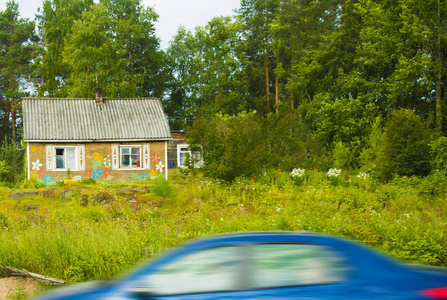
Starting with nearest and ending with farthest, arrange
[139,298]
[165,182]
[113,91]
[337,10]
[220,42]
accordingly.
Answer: [139,298] < [165,182] < [113,91] < [337,10] < [220,42]

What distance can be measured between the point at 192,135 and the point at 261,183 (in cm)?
357

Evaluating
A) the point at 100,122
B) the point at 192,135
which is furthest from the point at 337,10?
the point at 192,135

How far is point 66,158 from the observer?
25.9 metres

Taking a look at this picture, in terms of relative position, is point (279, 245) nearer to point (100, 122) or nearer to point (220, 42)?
point (100, 122)

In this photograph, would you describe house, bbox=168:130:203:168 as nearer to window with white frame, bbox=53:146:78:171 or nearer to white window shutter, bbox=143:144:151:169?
white window shutter, bbox=143:144:151:169

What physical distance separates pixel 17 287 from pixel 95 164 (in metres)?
19.3

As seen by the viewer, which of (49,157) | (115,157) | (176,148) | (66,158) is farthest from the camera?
(176,148)

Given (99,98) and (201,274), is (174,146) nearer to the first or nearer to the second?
(99,98)

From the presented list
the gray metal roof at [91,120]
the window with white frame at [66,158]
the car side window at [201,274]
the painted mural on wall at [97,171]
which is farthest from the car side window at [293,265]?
the window with white frame at [66,158]

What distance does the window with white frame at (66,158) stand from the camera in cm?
2566

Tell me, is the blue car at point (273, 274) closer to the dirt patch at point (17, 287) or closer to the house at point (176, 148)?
the dirt patch at point (17, 287)

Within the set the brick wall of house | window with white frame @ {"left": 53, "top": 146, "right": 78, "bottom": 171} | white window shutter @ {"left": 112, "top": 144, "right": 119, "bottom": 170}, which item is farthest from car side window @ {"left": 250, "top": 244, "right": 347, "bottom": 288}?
window with white frame @ {"left": 53, "top": 146, "right": 78, "bottom": 171}

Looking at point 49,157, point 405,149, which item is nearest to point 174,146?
point 49,157

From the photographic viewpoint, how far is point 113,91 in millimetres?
37250
